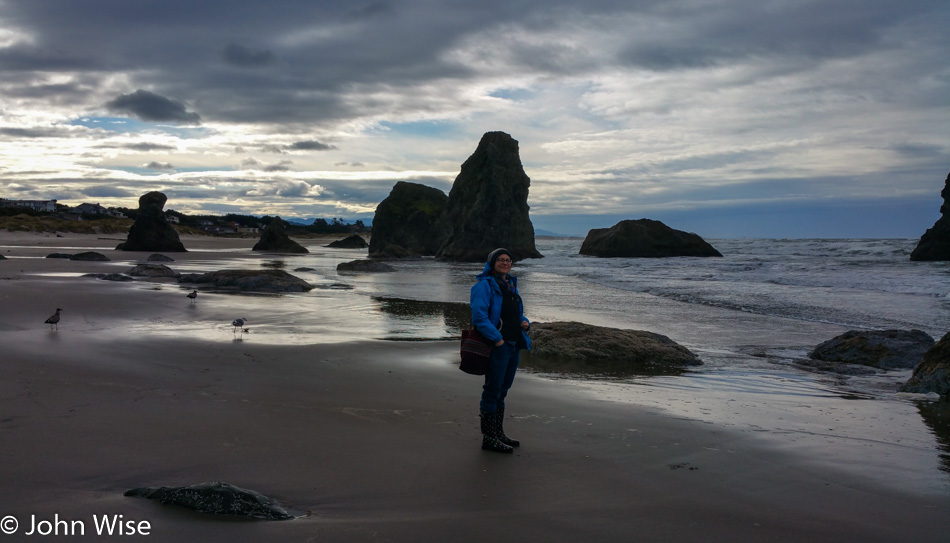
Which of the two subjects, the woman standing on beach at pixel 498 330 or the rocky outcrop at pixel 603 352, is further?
the rocky outcrop at pixel 603 352

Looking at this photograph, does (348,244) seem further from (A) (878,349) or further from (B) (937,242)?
(A) (878,349)

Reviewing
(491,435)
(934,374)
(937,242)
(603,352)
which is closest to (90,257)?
(603,352)

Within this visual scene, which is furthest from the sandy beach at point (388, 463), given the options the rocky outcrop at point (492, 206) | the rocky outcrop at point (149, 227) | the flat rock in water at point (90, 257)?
the rocky outcrop at point (492, 206)

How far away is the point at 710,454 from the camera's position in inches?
208

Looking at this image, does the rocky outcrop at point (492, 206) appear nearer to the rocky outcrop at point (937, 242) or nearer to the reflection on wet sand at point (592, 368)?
the rocky outcrop at point (937, 242)

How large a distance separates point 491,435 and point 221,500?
2297mm

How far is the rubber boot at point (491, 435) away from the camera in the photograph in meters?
5.27

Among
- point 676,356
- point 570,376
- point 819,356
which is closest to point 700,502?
point 570,376

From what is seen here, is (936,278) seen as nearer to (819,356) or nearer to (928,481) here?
(819,356)

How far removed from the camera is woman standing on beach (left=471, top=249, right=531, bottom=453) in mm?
5500

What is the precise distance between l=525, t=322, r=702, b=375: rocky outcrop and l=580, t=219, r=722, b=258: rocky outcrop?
150ft

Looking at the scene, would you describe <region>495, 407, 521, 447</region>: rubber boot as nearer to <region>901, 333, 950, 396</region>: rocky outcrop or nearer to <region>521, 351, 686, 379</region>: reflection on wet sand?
<region>521, 351, 686, 379</region>: reflection on wet sand

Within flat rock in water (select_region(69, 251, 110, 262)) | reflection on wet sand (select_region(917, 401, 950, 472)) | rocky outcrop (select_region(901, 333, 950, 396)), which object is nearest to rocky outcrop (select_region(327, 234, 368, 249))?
flat rock in water (select_region(69, 251, 110, 262))

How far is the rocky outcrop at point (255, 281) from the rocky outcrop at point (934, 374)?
15.6m
